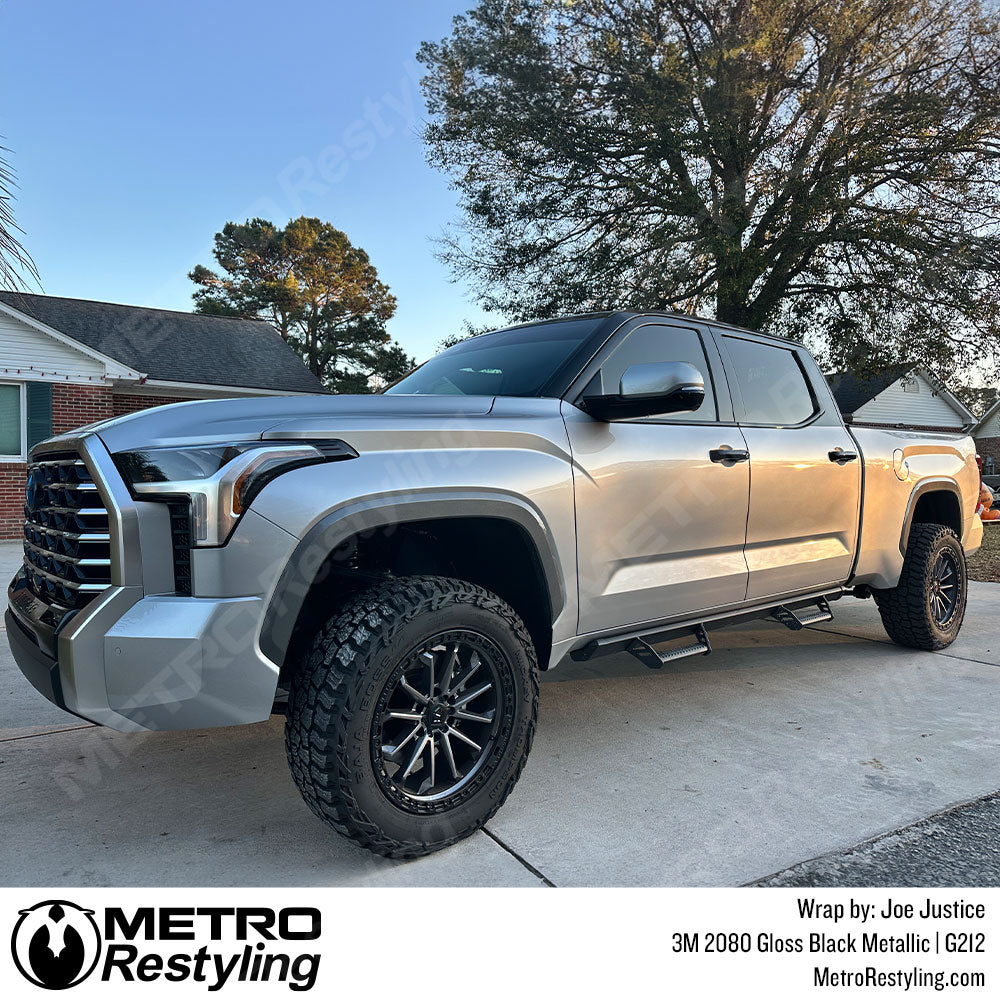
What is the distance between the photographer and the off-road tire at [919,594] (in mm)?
4973

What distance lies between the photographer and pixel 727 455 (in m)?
3.63

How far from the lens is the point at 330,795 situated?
2.33m

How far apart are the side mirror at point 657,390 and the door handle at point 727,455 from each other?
23.5 inches

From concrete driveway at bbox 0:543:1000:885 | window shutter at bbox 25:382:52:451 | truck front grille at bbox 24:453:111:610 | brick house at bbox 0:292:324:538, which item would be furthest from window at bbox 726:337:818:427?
window shutter at bbox 25:382:52:451

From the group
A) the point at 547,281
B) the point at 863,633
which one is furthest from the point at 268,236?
the point at 863,633

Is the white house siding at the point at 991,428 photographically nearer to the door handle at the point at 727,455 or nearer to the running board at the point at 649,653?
the door handle at the point at 727,455

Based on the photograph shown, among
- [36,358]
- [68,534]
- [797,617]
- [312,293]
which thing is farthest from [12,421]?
[312,293]

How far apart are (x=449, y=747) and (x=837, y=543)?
270cm

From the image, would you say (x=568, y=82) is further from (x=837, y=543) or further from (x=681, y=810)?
(x=681, y=810)

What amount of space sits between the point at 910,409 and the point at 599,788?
33.1 meters
